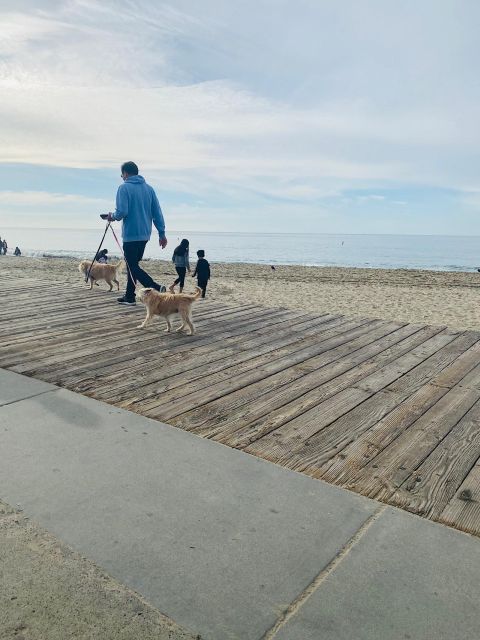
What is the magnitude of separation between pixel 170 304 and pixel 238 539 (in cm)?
482

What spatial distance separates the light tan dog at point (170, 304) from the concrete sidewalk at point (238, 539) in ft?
11.3

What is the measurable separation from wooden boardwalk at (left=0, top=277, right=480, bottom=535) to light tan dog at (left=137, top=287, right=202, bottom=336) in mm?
264

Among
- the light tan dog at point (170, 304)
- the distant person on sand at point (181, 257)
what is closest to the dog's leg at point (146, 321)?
the light tan dog at point (170, 304)

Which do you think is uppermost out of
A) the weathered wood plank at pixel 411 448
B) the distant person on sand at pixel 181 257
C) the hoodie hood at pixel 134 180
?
the hoodie hood at pixel 134 180

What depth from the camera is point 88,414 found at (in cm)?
381

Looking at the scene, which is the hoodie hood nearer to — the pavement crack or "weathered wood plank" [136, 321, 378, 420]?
"weathered wood plank" [136, 321, 378, 420]

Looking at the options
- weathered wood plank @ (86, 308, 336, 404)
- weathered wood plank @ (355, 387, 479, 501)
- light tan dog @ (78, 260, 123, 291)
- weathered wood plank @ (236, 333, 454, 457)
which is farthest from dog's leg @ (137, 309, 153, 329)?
light tan dog @ (78, 260, 123, 291)

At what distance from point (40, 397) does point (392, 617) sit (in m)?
3.39

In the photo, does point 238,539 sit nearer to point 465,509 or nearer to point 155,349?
point 465,509

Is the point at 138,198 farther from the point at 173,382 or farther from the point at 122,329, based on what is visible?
the point at 173,382

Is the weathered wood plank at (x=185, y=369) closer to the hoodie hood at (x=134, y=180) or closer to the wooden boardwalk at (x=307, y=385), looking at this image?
the wooden boardwalk at (x=307, y=385)

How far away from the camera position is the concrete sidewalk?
1846 millimetres

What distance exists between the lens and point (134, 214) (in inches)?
344

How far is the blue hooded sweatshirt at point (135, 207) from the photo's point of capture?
8586 millimetres
